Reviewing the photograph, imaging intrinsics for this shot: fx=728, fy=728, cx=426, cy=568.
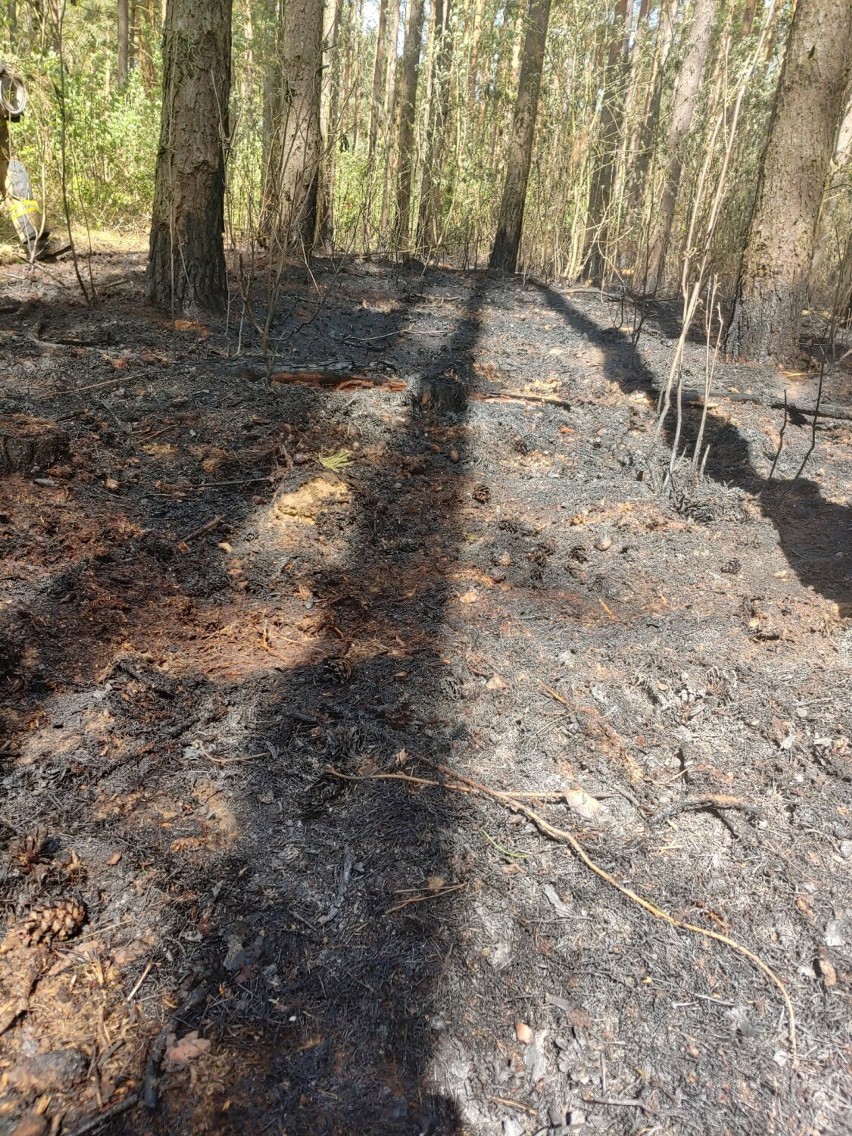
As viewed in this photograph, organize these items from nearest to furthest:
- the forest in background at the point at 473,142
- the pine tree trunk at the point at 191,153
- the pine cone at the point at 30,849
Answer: the pine cone at the point at 30,849
the pine tree trunk at the point at 191,153
the forest in background at the point at 473,142

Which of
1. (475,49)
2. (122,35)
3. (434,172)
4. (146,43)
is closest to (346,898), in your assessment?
(434,172)

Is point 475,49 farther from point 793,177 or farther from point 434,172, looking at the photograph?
point 793,177

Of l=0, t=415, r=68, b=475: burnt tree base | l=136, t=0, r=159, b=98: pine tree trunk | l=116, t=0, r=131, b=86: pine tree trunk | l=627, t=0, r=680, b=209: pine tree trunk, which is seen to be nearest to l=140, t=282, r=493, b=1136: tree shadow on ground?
l=0, t=415, r=68, b=475: burnt tree base

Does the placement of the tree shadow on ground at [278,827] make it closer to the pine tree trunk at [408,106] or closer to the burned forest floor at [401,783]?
the burned forest floor at [401,783]

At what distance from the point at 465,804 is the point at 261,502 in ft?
6.31

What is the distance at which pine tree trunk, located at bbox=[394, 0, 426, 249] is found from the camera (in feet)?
31.9

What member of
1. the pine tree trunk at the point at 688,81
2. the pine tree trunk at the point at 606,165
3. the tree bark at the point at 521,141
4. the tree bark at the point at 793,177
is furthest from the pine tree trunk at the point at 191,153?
the pine tree trunk at the point at 688,81

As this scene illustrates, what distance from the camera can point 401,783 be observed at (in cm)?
198

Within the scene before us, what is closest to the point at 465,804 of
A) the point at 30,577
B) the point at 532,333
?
the point at 30,577

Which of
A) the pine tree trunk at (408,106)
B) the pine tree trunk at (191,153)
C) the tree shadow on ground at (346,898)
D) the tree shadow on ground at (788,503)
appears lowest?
the tree shadow on ground at (346,898)

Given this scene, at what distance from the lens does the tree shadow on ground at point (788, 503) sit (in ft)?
10.6

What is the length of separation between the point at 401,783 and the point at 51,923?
0.86 meters

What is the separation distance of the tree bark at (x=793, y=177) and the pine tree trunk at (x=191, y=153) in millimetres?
4124

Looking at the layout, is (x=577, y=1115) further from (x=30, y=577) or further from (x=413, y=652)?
(x=30, y=577)
